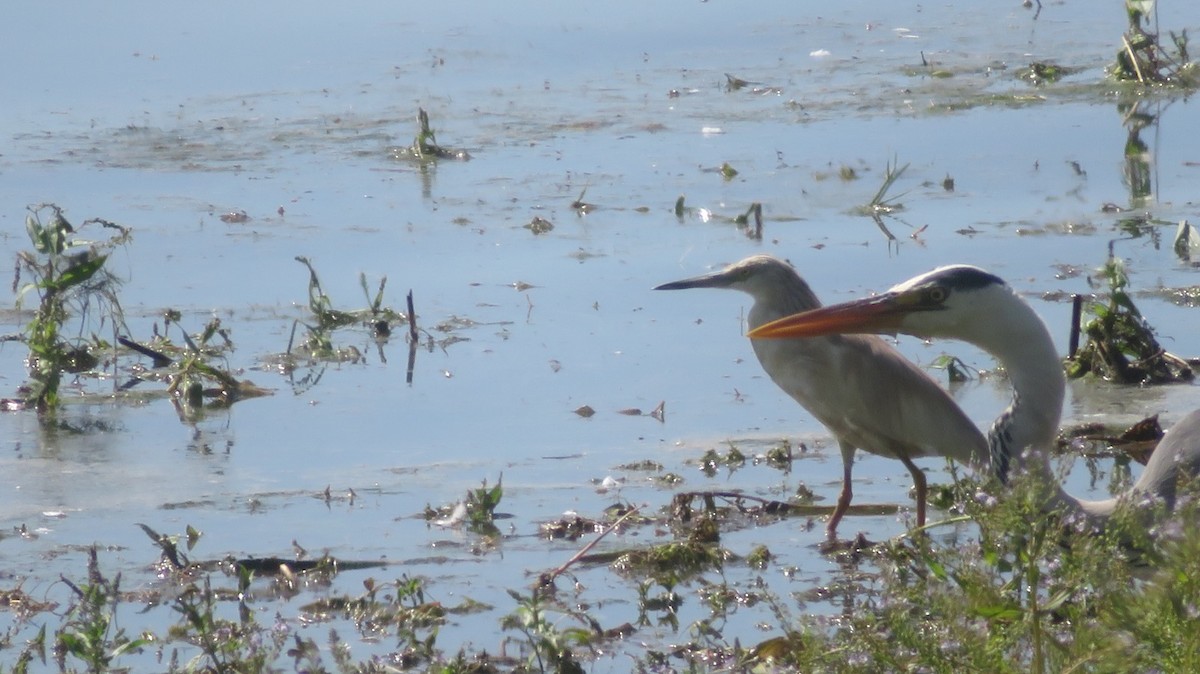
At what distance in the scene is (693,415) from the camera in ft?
23.4

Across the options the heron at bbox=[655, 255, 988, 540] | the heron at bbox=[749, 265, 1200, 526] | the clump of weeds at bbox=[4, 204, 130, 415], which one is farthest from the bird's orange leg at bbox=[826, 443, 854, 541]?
the clump of weeds at bbox=[4, 204, 130, 415]

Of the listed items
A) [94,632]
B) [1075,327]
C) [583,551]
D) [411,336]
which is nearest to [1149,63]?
[1075,327]

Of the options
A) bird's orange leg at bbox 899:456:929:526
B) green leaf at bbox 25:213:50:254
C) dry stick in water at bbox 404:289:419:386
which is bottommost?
bird's orange leg at bbox 899:456:929:526

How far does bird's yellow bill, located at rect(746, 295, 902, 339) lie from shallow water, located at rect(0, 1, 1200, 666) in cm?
70

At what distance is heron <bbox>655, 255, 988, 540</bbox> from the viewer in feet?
20.3

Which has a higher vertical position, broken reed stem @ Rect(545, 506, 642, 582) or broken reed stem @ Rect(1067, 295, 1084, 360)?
broken reed stem @ Rect(1067, 295, 1084, 360)

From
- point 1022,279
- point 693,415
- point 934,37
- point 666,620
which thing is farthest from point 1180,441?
point 934,37

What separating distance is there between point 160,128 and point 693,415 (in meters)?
6.41

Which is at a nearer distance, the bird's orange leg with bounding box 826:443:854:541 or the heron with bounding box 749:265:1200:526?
the heron with bounding box 749:265:1200:526

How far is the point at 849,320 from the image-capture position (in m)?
5.35

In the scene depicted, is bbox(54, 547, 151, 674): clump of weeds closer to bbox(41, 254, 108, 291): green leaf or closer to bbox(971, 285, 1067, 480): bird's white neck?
bbox(41, 254, 108, 291): green leaf

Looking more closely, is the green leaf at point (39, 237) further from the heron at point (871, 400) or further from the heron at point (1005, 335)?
the heron at point (1005, 335)

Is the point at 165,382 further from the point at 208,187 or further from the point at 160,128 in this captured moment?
the point at 160,128

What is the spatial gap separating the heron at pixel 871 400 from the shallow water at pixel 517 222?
0.21m
